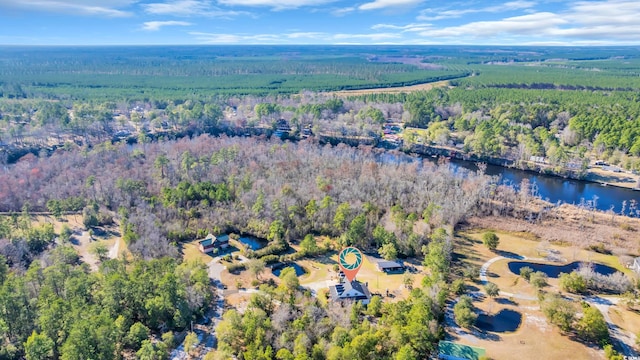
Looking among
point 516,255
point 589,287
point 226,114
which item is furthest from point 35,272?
point 226,114

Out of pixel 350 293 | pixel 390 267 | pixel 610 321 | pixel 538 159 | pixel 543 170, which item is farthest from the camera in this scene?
pixel 538 159

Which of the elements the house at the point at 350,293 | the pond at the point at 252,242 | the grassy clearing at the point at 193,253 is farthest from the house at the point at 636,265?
the grassy clearing at the point at 193,253

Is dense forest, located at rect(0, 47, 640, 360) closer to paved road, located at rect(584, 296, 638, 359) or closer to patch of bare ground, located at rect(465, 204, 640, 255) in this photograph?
patch of bare ground, located at rect(465, 204, 640, 255)

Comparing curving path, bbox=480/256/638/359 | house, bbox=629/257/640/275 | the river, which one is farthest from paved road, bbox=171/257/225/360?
the river

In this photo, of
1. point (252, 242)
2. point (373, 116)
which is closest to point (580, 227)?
point (252, 242)

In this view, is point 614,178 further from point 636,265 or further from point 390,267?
point 390,267

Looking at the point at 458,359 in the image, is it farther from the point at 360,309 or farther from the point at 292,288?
the point at 292,288

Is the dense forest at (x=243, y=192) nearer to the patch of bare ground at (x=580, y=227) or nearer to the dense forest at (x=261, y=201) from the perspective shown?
the dense forest at (x=261, y=201)
